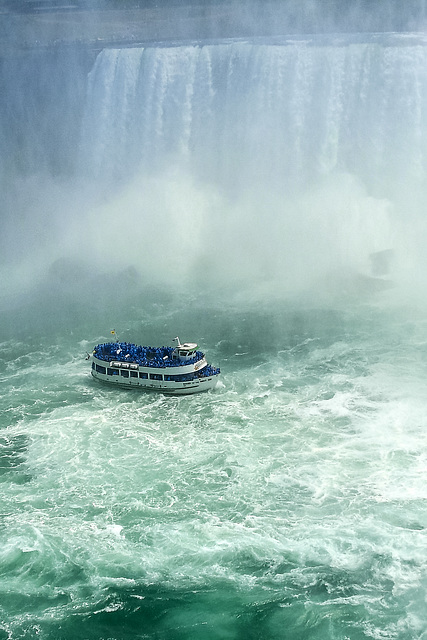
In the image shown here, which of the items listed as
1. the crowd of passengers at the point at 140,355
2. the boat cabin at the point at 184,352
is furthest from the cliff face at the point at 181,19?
the crowd of passengers at the point at 140,355

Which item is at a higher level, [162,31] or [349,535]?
[162,31]

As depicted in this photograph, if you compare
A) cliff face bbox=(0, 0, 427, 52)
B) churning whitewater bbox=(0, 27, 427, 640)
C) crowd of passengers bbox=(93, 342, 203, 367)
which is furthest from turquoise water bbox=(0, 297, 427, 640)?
cliff face bbox=(0, 0, 427, 52)

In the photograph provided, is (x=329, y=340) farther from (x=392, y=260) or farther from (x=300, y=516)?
(x=300, y=516)

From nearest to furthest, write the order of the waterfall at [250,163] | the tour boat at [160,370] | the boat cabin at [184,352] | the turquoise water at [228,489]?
the turquoise water at [228,489]
the tour boat at [160,370]
the boat cabin at [184,352]
the waterfall at [250,163]

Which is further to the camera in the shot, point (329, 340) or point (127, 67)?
point (127, 67)

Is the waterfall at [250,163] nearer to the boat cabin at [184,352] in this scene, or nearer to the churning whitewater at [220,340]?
the churning whitewater at [220,340]

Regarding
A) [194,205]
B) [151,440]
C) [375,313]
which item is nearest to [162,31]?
[194,205]
